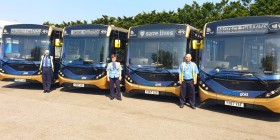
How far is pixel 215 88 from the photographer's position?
28.3 ft

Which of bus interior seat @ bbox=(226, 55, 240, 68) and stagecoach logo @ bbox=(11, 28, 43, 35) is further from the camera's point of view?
stagecoach logo @ bbox=(11, 28, 43, 35)

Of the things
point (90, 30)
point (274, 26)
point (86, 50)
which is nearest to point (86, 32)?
point (90, 30)

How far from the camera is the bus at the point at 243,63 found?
769cm

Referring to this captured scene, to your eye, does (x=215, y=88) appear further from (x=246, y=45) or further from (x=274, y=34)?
(x=274, y=34)

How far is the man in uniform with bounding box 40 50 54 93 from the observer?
11570 mm

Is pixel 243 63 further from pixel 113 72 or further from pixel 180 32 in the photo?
pixel 113 72

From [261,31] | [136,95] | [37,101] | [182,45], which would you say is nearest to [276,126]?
[261,31]

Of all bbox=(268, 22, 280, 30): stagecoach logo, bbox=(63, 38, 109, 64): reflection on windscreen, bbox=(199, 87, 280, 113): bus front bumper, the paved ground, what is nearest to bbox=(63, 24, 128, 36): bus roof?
bbox=(63, 38, 109, 64): reflection on windscreen

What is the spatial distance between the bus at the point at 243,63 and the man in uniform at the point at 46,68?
236 inches

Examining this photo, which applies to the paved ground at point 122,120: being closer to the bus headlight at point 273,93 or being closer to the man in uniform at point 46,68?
the bus headlight at point 273,93

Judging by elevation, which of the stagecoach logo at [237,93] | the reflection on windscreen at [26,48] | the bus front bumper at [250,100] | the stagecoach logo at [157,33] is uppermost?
the stagecoach logo at [157,33]

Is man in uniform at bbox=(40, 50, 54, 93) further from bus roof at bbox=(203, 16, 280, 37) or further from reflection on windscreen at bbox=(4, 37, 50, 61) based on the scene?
bus roof at bbox=(203, 16, 280, 37)

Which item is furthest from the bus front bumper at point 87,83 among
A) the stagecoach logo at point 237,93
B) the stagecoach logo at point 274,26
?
the stagecoach logo at point 274,26

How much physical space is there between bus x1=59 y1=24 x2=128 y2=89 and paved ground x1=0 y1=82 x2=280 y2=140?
884 mm
